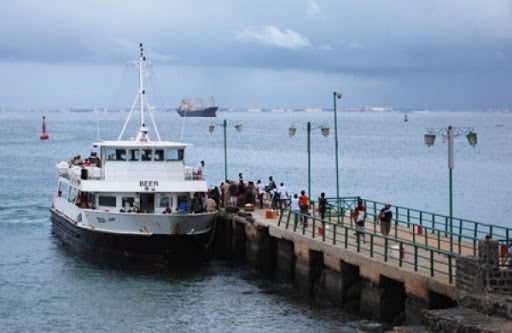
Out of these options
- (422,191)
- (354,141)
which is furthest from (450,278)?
(354,141)

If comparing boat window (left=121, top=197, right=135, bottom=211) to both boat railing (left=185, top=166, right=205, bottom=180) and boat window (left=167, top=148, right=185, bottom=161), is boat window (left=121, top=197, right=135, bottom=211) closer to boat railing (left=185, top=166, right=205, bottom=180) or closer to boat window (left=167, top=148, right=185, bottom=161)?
boat window (left=167, top=148, right=185, bottom=161)

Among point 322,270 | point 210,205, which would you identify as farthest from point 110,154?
point 322,270

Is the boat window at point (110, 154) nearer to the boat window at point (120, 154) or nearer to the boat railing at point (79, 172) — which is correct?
the boat window at point (120, 154)

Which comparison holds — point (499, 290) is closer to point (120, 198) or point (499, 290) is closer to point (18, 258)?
point (120, 198)

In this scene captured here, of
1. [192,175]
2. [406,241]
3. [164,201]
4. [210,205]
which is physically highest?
[192,175]

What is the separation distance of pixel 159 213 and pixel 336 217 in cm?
676

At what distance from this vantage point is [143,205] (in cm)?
3778

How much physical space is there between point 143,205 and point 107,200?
1.45 m

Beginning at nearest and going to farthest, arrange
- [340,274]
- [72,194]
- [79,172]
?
1. [340,274]
2. [79,172]
3. [72,194]

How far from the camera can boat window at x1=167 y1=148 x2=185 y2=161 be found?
38938 millimetres

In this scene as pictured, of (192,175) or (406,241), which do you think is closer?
(406,241)

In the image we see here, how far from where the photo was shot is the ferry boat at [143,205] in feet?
120

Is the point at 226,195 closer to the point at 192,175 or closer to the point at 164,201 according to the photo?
the point at 192,175

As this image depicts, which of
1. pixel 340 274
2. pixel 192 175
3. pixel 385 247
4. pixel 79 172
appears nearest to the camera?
pixel 385 247
